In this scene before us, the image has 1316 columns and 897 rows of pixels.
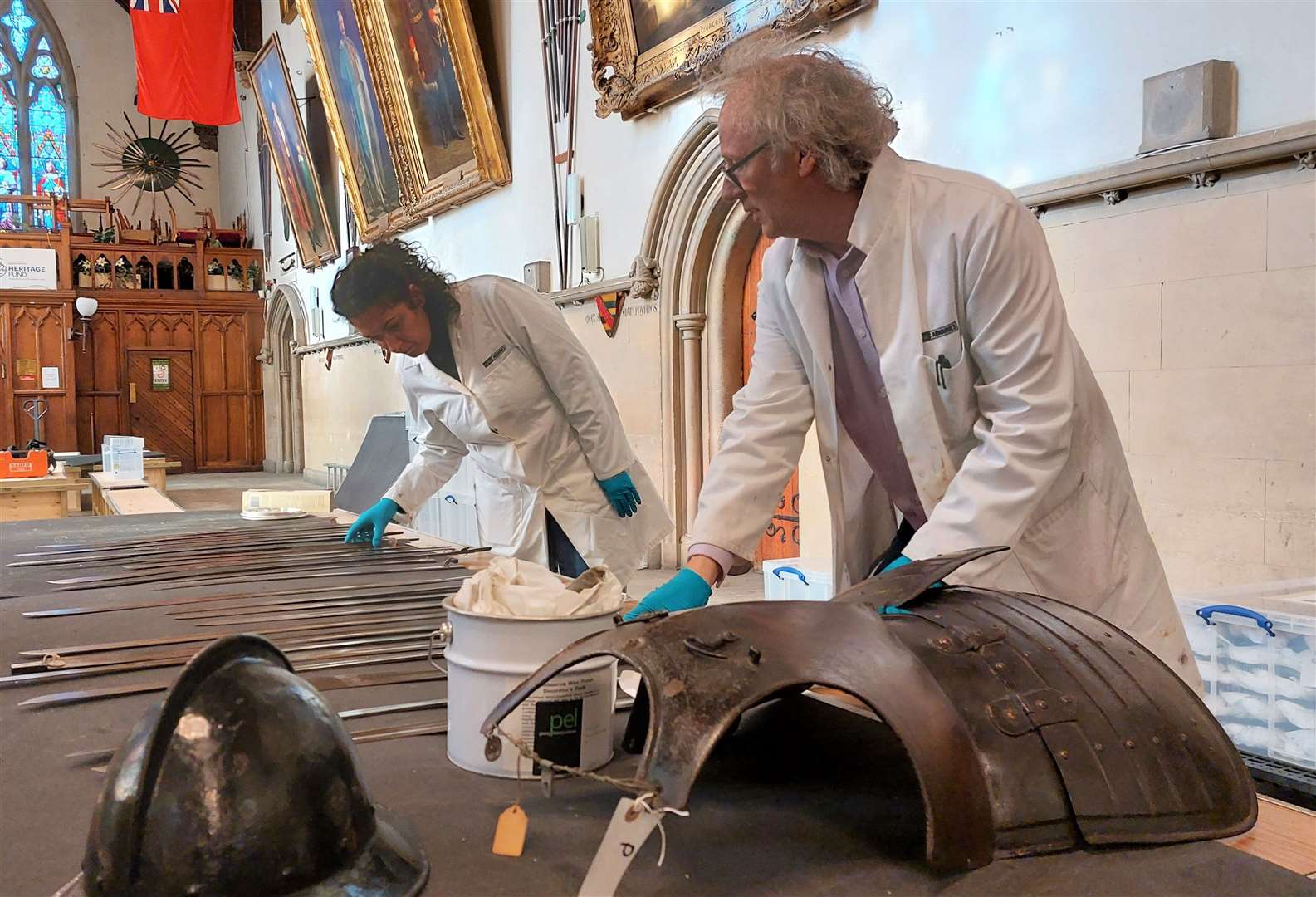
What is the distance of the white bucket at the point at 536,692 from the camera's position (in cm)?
131

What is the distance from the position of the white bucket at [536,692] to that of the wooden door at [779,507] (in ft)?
14.6

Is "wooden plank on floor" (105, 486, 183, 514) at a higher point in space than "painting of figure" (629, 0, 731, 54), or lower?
lower

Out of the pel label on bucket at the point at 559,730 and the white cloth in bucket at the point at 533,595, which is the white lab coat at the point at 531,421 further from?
the pel label on bucket at the point at 559,730

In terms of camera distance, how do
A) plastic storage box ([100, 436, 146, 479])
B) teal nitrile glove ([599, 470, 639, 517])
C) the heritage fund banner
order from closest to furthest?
teal nitrile glove ([599, 470, 639, 517])
plastic storage box ([100, 436, 146, 479])
the heritage fund banner

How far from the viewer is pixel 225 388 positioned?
17.9 meters

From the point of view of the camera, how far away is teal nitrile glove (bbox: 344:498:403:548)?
3.48 metres

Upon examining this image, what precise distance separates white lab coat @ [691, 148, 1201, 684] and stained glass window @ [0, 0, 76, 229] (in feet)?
64.7

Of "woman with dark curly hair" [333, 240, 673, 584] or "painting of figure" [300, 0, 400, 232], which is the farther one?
"painting of figure" [300, 0, 400, 232]

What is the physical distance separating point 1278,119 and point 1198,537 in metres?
1.33

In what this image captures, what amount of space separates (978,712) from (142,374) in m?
18.4

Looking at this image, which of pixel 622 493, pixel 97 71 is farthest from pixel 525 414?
pixel 97 71

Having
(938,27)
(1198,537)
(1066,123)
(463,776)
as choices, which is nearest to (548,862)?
(463,776)

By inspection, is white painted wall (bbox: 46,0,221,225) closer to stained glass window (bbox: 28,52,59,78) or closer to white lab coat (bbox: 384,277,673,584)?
stained glass window (bbox: 28,52,59,78)

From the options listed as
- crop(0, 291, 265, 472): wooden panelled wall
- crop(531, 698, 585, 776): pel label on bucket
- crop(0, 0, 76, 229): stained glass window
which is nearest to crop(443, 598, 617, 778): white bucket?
crop(531, 698, 585, 776): pel label on bucket
